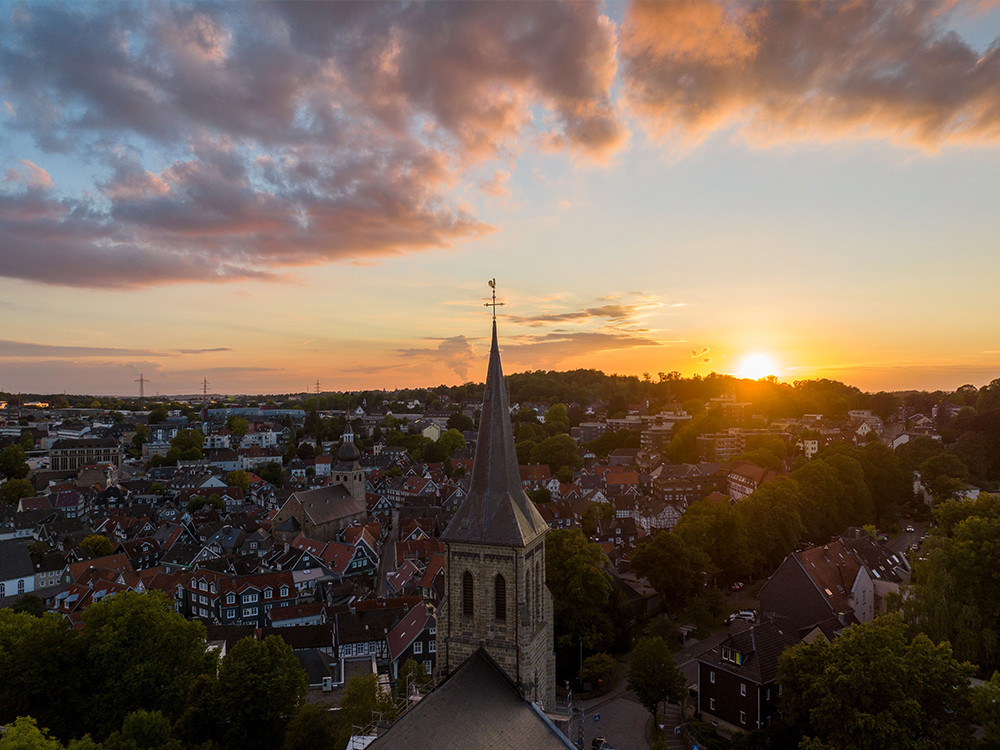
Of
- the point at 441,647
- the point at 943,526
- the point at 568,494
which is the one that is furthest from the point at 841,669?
the point at 568,494

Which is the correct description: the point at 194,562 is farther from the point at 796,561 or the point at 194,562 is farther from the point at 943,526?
the point at 943,526

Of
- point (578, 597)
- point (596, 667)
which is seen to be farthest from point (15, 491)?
point (596, 667)

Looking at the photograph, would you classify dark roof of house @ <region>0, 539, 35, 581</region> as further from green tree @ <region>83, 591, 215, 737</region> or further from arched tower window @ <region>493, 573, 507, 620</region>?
arched tower window @ <region>493, 573, 507, 620</region>

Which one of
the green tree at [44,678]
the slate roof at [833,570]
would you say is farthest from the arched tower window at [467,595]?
the slate roof at [833,570]

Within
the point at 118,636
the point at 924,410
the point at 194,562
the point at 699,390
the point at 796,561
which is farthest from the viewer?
the point at 699,390

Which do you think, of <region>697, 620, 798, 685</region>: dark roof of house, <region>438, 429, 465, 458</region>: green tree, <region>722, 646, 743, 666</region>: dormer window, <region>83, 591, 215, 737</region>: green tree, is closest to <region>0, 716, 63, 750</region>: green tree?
<region>83, 591, 215, 737</region>: green tree

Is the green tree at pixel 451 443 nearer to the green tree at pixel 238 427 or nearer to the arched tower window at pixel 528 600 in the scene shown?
the green tree at pixel 238 427
